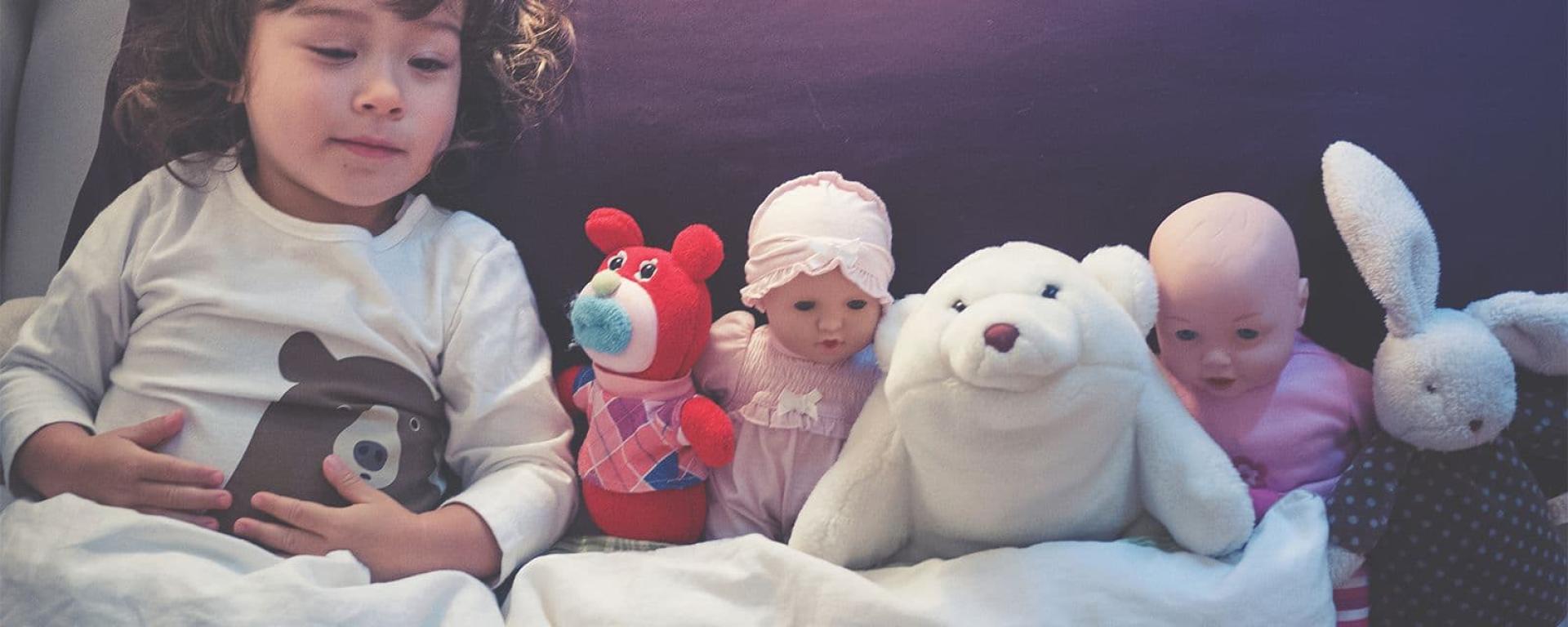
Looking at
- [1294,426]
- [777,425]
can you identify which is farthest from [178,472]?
[1294,426]

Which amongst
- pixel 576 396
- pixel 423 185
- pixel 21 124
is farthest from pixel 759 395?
pixel 21 124

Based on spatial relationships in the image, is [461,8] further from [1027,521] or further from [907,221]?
[1027,521]

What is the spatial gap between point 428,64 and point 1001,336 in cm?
56

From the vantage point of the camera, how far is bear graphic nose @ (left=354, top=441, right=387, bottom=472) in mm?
968

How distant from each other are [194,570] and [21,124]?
670 mm

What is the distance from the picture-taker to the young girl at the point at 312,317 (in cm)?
93

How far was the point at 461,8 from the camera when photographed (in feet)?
3.37

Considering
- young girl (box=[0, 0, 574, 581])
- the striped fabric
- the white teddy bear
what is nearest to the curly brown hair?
young girl (box=[0, 0, 574, 581])

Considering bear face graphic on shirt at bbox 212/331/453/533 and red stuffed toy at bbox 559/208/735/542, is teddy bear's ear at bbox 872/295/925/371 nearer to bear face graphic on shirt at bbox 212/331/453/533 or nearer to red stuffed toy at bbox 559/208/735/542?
red stuffed toy at bbox 559/208/735/542

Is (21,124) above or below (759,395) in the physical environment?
above

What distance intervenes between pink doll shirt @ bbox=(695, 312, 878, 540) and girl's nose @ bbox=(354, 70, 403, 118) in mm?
351

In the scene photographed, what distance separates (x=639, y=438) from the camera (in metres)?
0.96

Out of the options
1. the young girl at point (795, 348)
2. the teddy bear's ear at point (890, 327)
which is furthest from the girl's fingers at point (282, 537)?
the teddy bear's ear at point (890, 327)

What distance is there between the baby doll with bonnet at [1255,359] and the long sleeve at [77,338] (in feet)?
2.95
